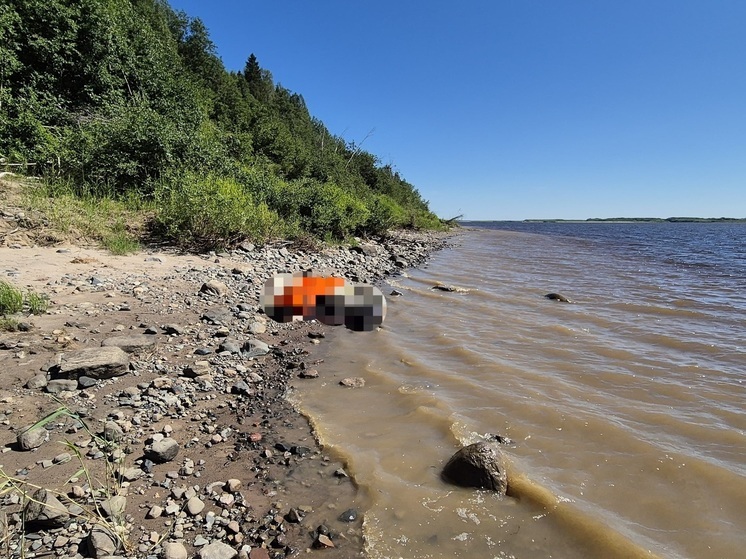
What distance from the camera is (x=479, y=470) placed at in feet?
10.2

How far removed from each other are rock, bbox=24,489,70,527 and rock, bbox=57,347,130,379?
190 cm

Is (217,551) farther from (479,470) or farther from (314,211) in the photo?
(314,211)

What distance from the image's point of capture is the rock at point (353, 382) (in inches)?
190

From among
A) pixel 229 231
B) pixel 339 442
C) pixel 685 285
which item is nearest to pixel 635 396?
pixel 339 442

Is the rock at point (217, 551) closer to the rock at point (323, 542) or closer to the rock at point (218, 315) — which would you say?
the rock at point (323, 542)

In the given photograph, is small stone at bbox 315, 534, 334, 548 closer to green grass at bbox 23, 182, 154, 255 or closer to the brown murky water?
the brown murky water

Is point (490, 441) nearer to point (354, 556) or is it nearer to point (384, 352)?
point (354, 556)

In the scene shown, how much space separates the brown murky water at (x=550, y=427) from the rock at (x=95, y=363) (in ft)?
6.45

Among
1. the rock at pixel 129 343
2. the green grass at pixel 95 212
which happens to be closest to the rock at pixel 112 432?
the rock at pixel 129 343

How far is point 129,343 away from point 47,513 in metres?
2.66

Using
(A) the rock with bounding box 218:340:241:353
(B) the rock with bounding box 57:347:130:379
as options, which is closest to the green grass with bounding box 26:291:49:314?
(B) the rock with bounding box 57:347:130:379

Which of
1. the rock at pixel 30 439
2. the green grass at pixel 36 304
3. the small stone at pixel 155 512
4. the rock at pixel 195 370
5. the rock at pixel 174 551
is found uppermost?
the green grass at pixel 36 304

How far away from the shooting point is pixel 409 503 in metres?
2.92

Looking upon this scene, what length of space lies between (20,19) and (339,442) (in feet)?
72.6
